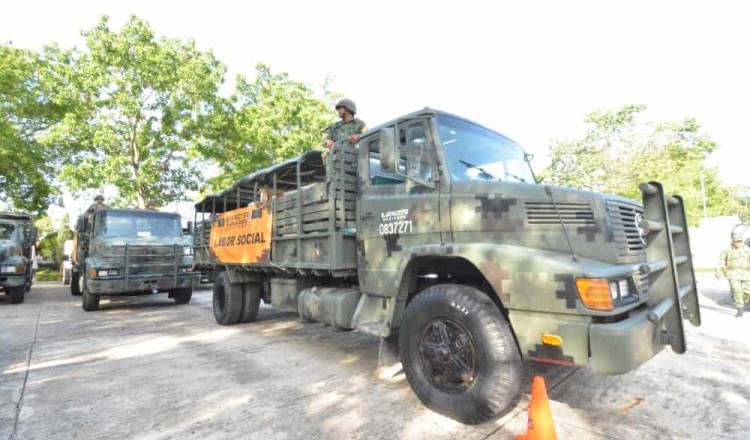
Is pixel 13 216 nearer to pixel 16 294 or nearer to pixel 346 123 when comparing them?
pixel 16 294

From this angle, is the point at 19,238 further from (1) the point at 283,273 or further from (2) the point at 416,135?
(2) the point at 416,135

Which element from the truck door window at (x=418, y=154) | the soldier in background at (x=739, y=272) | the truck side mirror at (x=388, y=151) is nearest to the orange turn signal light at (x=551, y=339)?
the truck door window at (x=418, y=154)

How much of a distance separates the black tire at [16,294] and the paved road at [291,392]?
5.37 meters

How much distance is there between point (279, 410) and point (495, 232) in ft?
7.58

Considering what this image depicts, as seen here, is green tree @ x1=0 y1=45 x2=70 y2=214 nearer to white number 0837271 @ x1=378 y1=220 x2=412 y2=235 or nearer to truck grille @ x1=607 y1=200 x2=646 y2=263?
white number 0837271 @ x1=378 y1=220 x2=412 y2=235

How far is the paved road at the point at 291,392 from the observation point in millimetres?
2980

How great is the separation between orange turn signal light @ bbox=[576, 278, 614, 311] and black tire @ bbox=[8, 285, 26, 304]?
1299 centimetres

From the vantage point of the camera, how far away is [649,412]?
10.5ft

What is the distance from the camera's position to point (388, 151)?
3.70 meters

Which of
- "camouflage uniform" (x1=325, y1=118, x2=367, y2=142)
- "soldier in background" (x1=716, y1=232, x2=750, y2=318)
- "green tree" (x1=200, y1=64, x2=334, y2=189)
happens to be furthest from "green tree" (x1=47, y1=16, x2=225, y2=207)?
"soldier in background" (x1=716, y1=232, x2=750, y2=318)

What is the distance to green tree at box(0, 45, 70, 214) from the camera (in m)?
15.7

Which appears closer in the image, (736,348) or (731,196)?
(736,348)

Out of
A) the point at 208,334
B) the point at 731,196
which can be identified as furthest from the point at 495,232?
the point at 731,196

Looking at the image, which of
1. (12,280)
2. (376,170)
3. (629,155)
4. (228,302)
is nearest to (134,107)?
(12,280)
